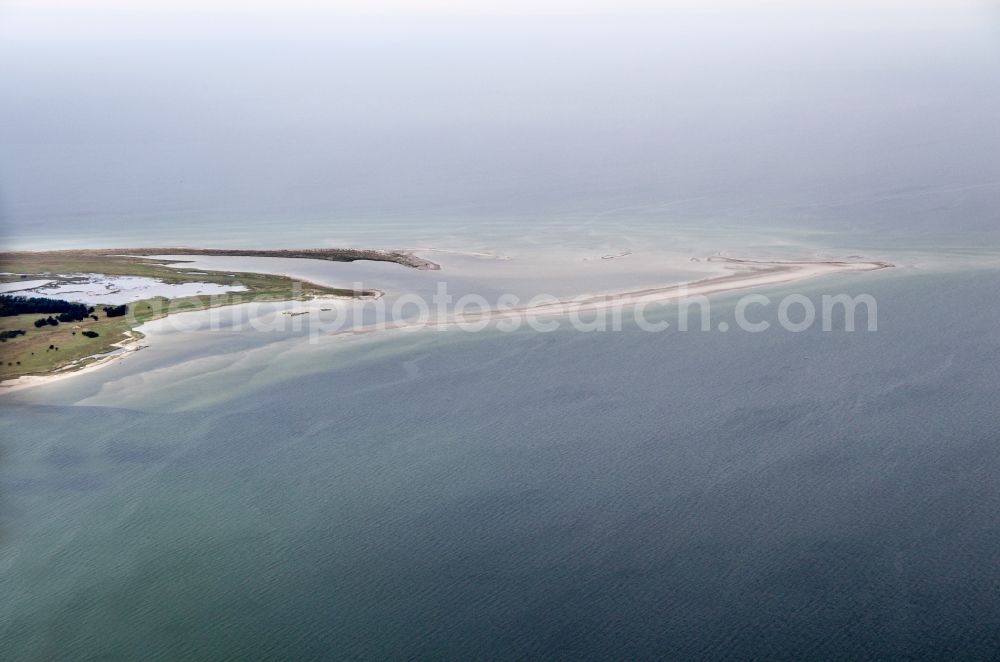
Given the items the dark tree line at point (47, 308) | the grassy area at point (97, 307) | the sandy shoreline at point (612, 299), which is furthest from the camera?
the dark tree line at point (47, 308)

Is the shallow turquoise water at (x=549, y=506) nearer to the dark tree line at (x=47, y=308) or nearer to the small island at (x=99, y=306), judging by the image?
the small island at (x=99, y=306)

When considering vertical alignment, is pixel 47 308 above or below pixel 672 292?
below

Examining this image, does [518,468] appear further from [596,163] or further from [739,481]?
[596,163]

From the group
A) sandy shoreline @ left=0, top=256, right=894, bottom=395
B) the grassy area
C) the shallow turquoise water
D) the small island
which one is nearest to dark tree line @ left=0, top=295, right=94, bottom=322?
the small island

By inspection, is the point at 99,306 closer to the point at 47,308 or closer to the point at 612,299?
the point at 47,308

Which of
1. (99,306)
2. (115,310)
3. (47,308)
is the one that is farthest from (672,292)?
(47,308)

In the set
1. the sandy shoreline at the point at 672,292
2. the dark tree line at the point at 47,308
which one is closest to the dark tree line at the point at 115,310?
the dark tree line at the point at 47,308

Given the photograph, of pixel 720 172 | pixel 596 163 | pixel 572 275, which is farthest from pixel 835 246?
pixel 596 163

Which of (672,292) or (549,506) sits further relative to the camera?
(672,292)

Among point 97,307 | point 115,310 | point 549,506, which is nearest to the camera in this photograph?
point 549,506
